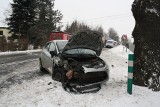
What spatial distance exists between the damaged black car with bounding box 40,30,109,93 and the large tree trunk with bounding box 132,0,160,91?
1214 millimetres

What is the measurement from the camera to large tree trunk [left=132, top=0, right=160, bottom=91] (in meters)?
5.49

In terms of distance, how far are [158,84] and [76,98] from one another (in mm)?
2275

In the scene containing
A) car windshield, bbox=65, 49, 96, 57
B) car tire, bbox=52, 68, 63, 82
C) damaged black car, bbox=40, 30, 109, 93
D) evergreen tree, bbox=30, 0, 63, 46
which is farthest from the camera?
evergreen tree, bbox=30, 0, 63, 46

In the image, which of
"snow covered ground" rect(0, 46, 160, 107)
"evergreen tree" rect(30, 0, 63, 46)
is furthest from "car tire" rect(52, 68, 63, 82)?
"evergreen tree" rect(30, 0, 63, 46)

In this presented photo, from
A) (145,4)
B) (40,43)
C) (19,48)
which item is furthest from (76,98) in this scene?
(40,43)

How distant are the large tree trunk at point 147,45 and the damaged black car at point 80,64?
1.21m

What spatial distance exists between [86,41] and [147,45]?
2.23m

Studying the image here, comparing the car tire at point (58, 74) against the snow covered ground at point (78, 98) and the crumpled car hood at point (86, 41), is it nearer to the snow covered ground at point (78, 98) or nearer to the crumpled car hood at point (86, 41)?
the snow covered ground at point (78, 98)

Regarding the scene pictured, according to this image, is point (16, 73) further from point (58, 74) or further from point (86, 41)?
point (86, 41)

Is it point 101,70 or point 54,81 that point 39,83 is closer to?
point 54,81

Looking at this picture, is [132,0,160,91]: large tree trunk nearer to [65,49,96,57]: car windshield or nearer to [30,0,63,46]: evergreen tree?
[65,49,96,57]: car windshield

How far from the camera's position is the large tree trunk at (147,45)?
216 inches

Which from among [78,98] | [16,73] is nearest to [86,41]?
[78,98]

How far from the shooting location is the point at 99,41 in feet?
23.1
